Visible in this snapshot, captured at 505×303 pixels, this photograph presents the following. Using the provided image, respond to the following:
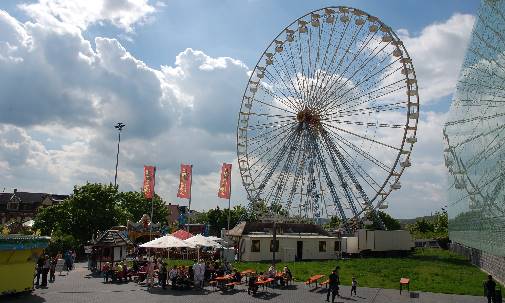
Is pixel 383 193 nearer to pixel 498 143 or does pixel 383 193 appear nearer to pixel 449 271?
pixel 449 271

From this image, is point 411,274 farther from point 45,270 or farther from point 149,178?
point 149,178

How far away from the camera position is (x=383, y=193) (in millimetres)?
40469

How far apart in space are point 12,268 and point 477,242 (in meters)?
29.9

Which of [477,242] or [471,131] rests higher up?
[471,131]

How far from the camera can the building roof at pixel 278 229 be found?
4262 cm

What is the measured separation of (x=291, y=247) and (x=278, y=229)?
2.83 metres

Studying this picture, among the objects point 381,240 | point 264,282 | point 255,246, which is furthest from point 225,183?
point 264,282

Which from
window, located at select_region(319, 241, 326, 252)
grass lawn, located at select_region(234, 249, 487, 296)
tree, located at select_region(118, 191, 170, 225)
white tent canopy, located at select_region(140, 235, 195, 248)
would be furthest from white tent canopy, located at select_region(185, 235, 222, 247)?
tree, located at select_region(118, 191, 170, 225)

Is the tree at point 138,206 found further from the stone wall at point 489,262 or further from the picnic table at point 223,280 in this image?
the picnic table at point 223,280

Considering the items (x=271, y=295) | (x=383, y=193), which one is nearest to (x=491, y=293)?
(x=271, y=295)

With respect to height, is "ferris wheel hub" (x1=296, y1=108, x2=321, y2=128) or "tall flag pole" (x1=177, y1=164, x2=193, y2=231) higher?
"ferris wheel hub" (x1=296, y1=108, x2=321, y2=128)

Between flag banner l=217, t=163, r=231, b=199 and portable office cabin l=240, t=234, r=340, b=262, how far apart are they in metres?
8.01

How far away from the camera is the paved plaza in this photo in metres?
19.8

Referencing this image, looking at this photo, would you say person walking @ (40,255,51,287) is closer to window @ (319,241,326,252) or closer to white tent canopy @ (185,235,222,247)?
white tent canopy @ (185,235,222,247)
